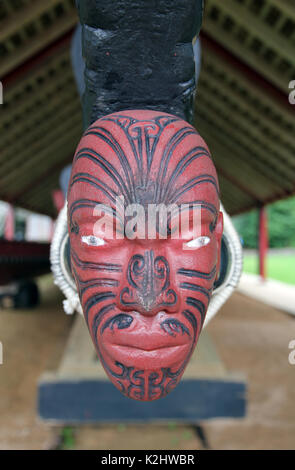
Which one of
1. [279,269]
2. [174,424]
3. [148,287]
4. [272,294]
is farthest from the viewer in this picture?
[279,269]

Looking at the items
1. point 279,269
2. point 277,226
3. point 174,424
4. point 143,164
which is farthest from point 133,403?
point 277,226

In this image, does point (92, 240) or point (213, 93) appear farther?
point (213, 93)

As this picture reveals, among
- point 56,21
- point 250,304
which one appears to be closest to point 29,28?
point 56,21

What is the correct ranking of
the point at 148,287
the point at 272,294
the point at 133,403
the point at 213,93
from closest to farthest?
the point at 148,287 < the point at 133,403 < the point at 213,93 < the point at 272,294

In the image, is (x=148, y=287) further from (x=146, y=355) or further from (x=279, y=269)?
(x=279, y=269)

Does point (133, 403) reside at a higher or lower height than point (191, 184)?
lower

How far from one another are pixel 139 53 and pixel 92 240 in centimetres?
53

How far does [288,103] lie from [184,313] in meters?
4.38

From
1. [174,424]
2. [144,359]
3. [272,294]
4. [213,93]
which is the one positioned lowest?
[272,294]

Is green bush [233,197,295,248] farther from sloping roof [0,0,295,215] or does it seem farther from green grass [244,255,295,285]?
sloping roof [0,0,295,215]

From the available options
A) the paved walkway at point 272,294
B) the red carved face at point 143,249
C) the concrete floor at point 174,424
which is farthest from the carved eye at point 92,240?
the paved walkway at point 272,294

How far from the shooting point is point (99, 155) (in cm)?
85

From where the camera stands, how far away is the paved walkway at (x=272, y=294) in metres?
7.57

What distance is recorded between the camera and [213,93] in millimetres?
5781
